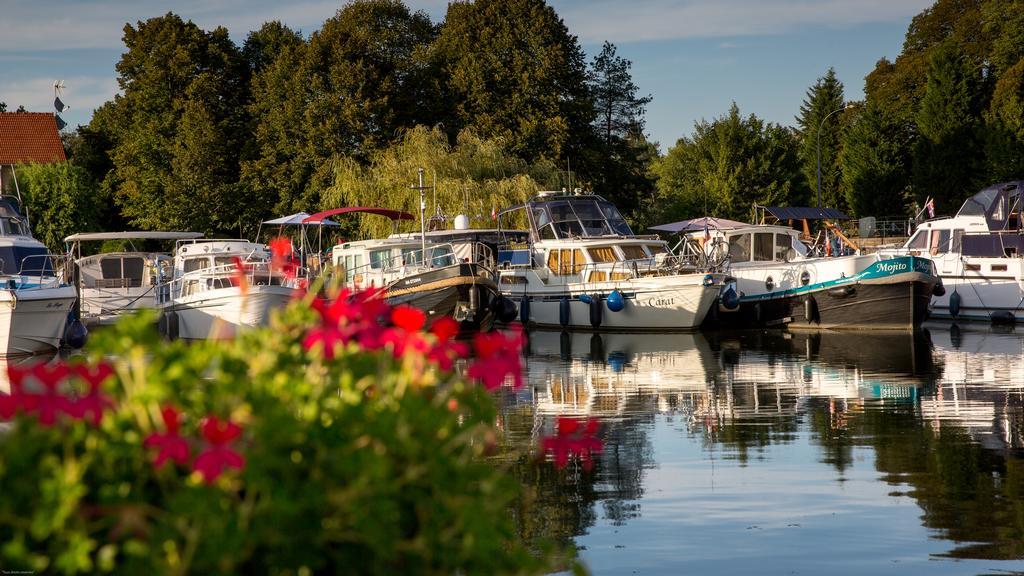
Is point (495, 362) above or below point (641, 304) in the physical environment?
below

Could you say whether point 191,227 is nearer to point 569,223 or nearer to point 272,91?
point 272,91

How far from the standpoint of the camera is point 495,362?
146 inches

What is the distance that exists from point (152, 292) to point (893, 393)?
26752 mm

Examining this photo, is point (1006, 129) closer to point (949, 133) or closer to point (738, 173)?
point (949, 133)

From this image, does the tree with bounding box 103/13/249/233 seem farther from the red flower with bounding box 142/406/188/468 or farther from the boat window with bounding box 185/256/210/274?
the red flower with bounding box 142/406/188/468

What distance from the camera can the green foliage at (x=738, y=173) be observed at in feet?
198

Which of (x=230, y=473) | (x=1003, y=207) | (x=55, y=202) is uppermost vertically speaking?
(x=55, y=202)

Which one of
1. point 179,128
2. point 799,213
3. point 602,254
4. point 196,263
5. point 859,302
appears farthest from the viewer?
point 179,128

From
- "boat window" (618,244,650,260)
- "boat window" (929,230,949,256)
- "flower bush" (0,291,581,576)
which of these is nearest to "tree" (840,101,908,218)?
"boat window" (929,230,949,256)

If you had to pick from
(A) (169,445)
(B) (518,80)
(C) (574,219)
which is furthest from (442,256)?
(A) (169,445)

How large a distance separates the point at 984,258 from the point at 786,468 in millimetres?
24949

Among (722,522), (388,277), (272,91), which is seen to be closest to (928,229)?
(388,277)

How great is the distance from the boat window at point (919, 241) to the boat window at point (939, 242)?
363mm

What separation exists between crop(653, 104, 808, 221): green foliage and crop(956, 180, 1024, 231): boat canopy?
80.0 feet
